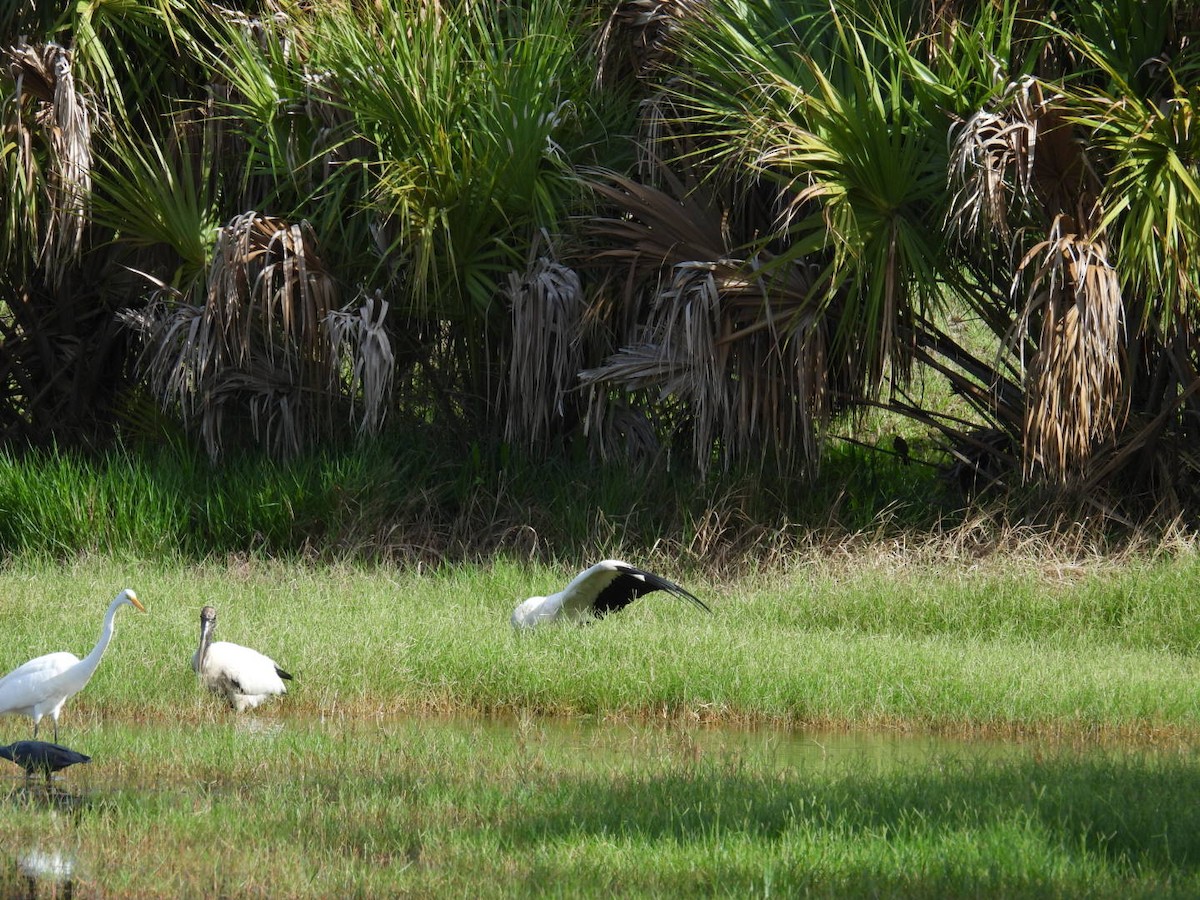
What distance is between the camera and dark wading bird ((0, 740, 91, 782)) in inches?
210

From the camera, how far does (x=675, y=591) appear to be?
26.1 ft

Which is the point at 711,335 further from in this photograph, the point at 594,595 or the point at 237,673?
the point at 237,673

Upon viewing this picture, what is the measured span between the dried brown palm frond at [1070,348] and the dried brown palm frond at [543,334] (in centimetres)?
311

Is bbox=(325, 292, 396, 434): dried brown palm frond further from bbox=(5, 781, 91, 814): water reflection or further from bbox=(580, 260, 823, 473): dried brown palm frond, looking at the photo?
bbox=(5, 781, 91, 814): water reflection

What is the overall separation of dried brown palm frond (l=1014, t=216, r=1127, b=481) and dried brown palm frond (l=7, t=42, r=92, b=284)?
23.1ft

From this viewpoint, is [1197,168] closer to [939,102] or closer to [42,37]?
[939,102]

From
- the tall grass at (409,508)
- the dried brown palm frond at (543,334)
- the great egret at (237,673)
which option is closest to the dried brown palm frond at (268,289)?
the tall grass at (409,508)

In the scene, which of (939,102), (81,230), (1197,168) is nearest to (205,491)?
(81,230)

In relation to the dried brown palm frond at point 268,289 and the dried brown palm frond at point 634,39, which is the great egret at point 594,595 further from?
the dried brown palm frond at point 634,39

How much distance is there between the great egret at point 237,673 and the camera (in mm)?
6926

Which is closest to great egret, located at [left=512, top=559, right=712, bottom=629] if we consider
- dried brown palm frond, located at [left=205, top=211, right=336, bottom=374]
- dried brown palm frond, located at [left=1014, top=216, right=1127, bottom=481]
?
dried brown palm frond, located at [left=1014, top=216, right=1127, bottom=481]

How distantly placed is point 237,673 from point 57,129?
6.33 m

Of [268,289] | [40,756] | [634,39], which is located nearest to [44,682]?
[40,756]

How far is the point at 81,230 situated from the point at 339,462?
3033mm
